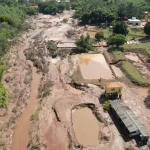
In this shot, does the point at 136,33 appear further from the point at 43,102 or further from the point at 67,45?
the point at 43,102

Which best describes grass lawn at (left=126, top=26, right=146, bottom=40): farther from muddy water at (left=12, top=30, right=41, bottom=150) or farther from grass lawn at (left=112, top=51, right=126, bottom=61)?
muddy water at (left=12, top=30, right=41, bottom=150)

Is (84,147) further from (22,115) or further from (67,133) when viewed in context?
(22,115)

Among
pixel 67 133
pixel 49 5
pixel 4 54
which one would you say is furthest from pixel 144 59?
pixel 49 5

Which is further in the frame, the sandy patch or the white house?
the white house

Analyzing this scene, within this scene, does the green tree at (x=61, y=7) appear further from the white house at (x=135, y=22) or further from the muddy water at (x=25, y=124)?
the muddy water at (x=25, y=124)

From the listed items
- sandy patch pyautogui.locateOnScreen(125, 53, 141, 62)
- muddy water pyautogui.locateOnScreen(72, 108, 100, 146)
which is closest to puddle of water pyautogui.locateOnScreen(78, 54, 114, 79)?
sandy patch pyautogui.locateOnScreen(125, 53, 141, 62)

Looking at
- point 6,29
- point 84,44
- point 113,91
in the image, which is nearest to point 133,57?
point 84,44
